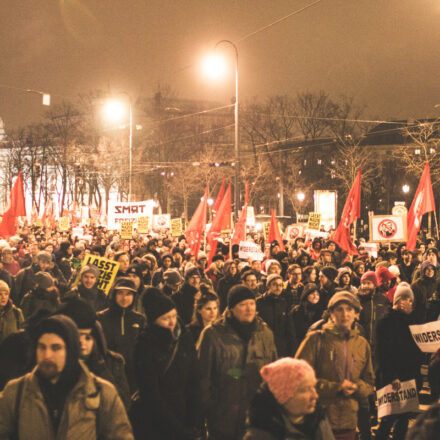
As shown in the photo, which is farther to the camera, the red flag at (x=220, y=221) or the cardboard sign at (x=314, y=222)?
the cardboard sign at (x=314, y=222)

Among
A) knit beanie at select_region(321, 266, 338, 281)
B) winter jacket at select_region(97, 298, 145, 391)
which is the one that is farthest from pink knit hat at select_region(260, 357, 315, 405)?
knit beanie at select_region(321, 266, 338, 281)

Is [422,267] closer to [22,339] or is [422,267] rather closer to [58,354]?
[22,339]

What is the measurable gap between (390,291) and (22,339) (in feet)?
20.3

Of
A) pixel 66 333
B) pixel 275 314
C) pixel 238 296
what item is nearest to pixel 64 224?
pixel 275 314

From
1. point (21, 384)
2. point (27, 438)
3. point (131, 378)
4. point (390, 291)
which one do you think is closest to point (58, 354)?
point (21, 384)

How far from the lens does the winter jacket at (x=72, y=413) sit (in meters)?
2.85

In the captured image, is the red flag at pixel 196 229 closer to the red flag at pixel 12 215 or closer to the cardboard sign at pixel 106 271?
the red flag at pixel 12 215

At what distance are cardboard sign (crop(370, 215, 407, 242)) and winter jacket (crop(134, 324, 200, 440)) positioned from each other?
1006 cm

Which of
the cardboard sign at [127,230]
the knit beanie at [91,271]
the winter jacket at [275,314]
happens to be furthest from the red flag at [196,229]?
the winter jacket at [275,314]

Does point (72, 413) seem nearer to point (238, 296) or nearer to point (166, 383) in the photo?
point (166, 383)

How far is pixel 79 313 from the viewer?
377cm

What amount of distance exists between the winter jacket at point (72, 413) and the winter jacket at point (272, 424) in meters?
0.68

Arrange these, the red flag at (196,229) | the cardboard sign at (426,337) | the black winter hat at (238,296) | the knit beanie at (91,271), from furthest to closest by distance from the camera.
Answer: the red flag at (196,229)
the knit beanie at (91,271)
the cardboard sign at (426,337)
the black winter hat at (238,296)

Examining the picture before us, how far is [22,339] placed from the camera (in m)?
4.44
